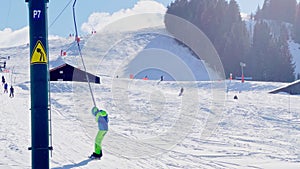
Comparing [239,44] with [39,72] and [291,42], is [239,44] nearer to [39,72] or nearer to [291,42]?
[291,42]

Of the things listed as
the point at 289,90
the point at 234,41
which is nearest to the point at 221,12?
the point at 234,41

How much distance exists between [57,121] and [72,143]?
6.80 meters

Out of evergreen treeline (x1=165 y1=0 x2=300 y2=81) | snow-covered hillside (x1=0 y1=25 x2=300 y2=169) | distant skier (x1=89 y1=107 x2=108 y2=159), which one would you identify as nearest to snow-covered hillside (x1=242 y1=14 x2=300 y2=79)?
evergreen treeline (x1=165 y1=0 x2=300 y2=81)

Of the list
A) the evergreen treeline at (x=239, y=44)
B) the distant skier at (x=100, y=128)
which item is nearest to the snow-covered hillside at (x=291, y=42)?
the evergreen treeline at (x=239, y=44)

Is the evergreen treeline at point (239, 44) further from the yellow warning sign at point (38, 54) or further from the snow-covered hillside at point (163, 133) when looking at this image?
the yellow warning sign at point (38, 54)

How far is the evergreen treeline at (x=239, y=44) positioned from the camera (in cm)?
8306

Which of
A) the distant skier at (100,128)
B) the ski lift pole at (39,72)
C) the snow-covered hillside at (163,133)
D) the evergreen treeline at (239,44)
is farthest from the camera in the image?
the evergreen treeline at (239,44)

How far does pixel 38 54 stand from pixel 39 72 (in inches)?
10.0

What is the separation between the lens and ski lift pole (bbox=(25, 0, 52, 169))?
634 cm

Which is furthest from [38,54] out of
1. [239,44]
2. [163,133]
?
[239,44]

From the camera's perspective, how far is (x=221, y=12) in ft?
310

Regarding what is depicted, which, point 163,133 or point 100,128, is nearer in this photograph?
point 100,128

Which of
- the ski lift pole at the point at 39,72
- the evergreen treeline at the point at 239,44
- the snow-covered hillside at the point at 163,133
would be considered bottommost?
the snow-covered hillside at the point at 163,133

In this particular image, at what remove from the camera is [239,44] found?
86.4 metres
